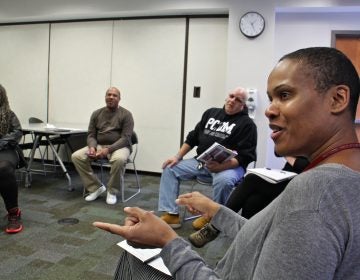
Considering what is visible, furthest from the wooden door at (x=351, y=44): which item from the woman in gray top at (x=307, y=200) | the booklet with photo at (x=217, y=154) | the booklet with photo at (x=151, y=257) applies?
the woman in gray top at (x=307, y=200)

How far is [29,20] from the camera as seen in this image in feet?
17.3

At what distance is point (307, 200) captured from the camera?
55 cm

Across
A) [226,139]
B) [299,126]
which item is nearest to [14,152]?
[226,139]

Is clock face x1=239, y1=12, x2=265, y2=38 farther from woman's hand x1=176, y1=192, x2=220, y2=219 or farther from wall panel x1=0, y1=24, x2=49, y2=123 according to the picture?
woman's hand x1=176, y1=192, x2=220, y2=219

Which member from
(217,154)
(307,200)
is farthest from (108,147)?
(307,200)

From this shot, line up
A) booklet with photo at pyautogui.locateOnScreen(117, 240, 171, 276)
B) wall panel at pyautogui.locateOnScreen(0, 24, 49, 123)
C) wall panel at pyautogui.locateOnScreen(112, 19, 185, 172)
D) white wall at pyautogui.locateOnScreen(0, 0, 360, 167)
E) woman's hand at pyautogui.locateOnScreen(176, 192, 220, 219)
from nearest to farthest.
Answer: booklet with photo at pyautogui.locateOnScreen(117, 240, 171, 276), woman's hand at pyautogui.locateOnScreen(176, 192, 220, 219), white wall at pyautogui.locateOnScreen(0, 0, 360, 167), wall panel at pyautogui.locateOnScreen(112, 19, 185, 172), wall panel at pyautogui.locateOnScreen(0, 24, 49, 123)

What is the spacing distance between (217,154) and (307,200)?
2015 millimetres

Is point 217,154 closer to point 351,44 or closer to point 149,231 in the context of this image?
point 149,231

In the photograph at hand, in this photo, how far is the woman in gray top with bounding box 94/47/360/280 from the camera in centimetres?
53

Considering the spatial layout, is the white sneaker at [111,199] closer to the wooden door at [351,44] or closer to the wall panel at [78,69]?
the wall panel at [78,69]

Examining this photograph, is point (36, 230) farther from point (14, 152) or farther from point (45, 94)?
point (45, 94)

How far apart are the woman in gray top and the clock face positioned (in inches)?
146

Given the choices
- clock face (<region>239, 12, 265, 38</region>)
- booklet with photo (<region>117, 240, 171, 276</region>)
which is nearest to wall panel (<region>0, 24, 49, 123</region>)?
clock face (<region>239, 12, 265, 38</region>)

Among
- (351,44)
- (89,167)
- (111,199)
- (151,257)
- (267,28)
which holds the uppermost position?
(267,28)
